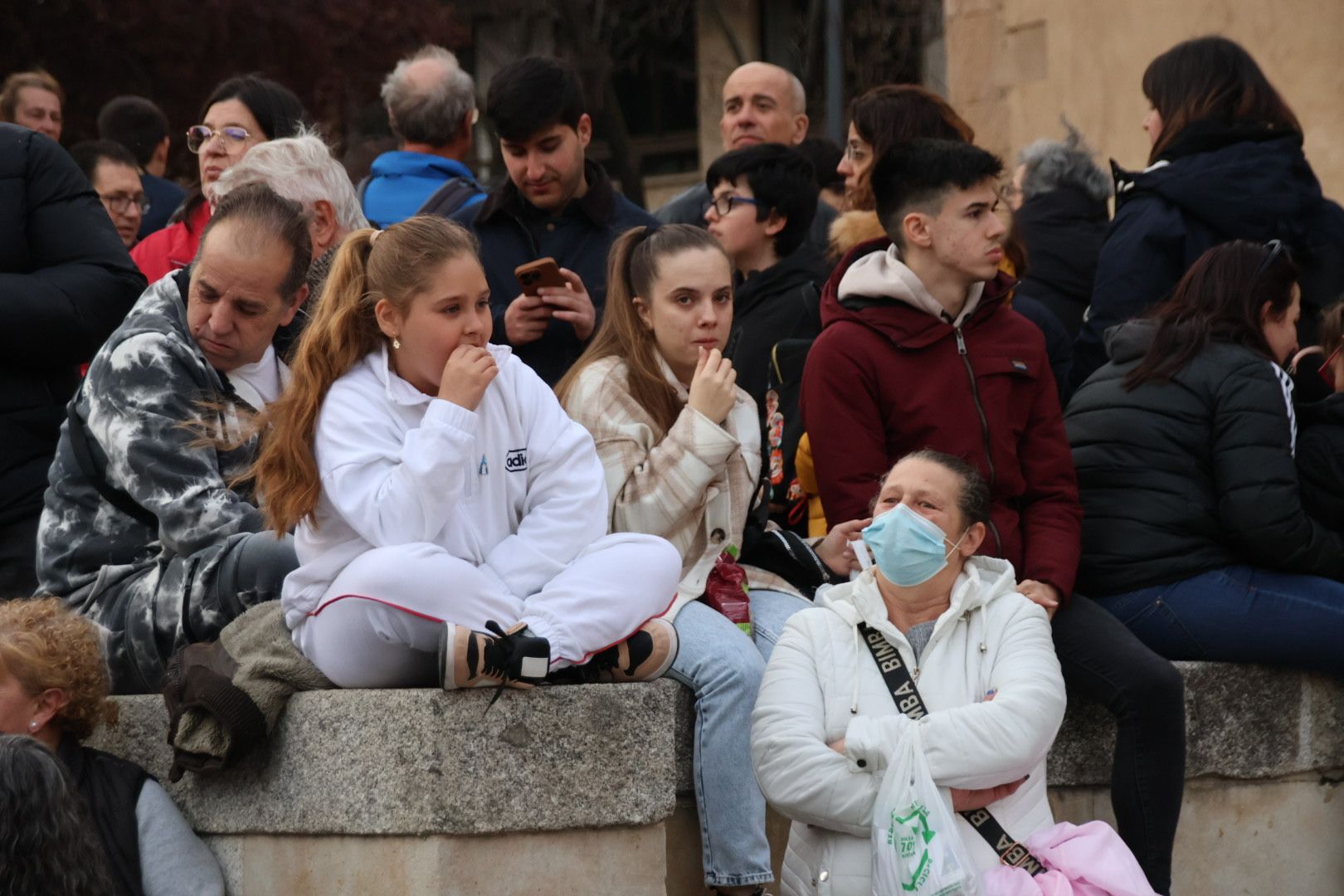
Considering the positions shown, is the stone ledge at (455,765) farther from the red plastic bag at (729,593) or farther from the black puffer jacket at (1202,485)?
the black puffer jacket at (1202,485)

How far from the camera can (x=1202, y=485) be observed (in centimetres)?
565

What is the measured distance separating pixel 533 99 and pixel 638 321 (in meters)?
1.36

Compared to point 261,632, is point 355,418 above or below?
above

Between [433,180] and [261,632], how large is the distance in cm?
307

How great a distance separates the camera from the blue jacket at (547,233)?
21.8 feet

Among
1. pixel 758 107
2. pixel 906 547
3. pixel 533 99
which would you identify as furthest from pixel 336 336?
pixel 758 107

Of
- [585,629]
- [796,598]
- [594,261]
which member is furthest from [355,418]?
[594,261]

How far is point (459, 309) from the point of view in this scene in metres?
4.77

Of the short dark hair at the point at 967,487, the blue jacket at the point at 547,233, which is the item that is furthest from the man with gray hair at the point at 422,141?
the short dark hair at the point at 967,487

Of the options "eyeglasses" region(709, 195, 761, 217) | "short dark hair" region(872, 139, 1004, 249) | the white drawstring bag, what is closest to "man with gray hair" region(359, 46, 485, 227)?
"eyeglasses" region(709, 195, 761, 217)

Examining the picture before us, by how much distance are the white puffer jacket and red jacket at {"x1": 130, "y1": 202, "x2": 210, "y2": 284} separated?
2.97m

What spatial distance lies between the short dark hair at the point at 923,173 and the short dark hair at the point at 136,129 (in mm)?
5006

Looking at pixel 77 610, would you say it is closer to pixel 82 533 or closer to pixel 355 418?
pixel 82 533

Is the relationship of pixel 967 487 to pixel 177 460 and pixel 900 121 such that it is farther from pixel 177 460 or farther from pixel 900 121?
pixel 900 121
